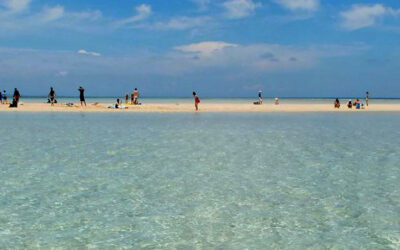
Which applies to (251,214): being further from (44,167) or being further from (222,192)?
(44,167)

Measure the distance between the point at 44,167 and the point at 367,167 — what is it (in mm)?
10301

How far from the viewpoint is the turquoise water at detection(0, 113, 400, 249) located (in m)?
7.48

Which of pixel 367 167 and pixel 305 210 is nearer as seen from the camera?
pixel 305 210

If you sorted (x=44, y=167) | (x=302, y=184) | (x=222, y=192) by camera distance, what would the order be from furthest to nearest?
1. (x=44, y=167)
2. (x=302, y=184)
3. (x=222, y=192)

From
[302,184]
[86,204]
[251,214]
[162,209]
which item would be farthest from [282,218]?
[86,204]

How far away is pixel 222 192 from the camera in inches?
425

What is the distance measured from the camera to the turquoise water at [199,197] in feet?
24.6

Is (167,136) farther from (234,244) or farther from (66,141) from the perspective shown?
(234,244)

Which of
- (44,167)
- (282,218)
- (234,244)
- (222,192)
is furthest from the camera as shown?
(44,167)

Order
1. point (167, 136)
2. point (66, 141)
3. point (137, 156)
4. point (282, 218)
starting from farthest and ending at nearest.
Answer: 1. point (167, 136)
2. point (66, 141)
3. point (137, 156)
4. point (282, 218)

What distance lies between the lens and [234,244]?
714 centimetres

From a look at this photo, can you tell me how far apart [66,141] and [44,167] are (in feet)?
25.0

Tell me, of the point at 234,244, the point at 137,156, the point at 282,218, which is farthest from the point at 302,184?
the point at 137,156

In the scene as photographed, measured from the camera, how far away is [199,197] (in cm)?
1028
